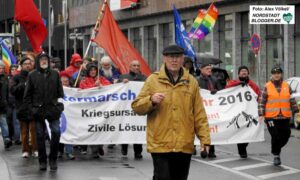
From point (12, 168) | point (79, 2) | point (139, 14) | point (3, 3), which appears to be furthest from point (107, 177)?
point (3, 3)

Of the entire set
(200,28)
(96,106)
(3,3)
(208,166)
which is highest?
(3,3)

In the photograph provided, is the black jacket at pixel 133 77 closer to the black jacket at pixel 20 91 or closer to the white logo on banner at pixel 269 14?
the black jacket at pixel 20 91

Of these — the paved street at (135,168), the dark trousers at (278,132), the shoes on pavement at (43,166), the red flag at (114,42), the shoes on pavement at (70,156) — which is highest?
the red flag at (114,42)

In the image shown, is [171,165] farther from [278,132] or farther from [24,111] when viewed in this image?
[24,111]

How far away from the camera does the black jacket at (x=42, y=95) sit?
1296 cm

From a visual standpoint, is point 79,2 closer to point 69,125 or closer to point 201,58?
point 201,58

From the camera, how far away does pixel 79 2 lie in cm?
6606

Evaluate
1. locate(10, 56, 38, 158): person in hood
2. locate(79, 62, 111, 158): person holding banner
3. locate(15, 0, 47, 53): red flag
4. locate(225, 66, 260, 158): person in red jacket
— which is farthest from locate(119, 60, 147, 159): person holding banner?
locate(15, 0, 47, 53): red flag

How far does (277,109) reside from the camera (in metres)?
14.2

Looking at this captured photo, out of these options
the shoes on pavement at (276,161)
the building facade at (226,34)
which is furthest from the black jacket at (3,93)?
the building facade at (226,34)

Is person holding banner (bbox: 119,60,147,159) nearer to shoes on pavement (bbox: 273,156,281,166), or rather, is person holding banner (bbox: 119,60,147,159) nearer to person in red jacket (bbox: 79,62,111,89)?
person in red jacket (bbox: 79,62,111,89)

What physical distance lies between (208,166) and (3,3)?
8946 cm

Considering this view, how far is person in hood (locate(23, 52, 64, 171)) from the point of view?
1297cm

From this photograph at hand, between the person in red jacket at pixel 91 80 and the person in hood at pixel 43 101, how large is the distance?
2238 millimetres
